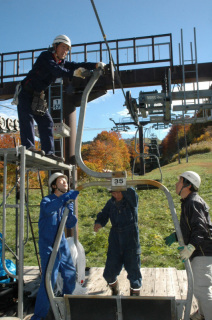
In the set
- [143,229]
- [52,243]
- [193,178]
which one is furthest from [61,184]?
[143,229]

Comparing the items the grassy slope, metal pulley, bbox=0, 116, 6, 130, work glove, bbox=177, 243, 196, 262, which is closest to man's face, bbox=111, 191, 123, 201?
work glove, bbox=177, 243, 196, 262

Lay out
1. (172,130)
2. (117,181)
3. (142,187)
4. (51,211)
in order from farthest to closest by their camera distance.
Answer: (172,130) < (142,187) < (51,211) < (117,181)

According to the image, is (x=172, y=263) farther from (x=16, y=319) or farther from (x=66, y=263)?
(x=16, y=319)

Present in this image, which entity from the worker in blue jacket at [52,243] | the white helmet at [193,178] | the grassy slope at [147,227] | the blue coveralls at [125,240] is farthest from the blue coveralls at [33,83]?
the grassy slope at [147,227]

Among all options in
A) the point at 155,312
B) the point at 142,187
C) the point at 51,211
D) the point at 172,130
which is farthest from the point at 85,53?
the point at 172,130

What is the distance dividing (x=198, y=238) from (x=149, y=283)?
95.4 inches

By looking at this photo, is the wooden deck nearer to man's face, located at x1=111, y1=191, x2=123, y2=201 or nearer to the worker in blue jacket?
the worker in blue jacket

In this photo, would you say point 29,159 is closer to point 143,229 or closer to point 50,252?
point 50,252

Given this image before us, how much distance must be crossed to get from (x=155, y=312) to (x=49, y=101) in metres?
5.55

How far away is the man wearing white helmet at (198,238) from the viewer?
10.8ft

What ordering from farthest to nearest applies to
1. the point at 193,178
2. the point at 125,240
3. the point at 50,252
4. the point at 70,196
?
1. the point at 125,240
2. the point at 50,252
3. the point at 193,178
4. the point at 70,196

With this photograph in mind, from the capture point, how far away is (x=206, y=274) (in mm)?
3348

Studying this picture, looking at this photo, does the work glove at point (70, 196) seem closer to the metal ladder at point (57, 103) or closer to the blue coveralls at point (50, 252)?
the blue coveralls at point (50, 252)

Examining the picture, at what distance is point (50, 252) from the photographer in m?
3.87
